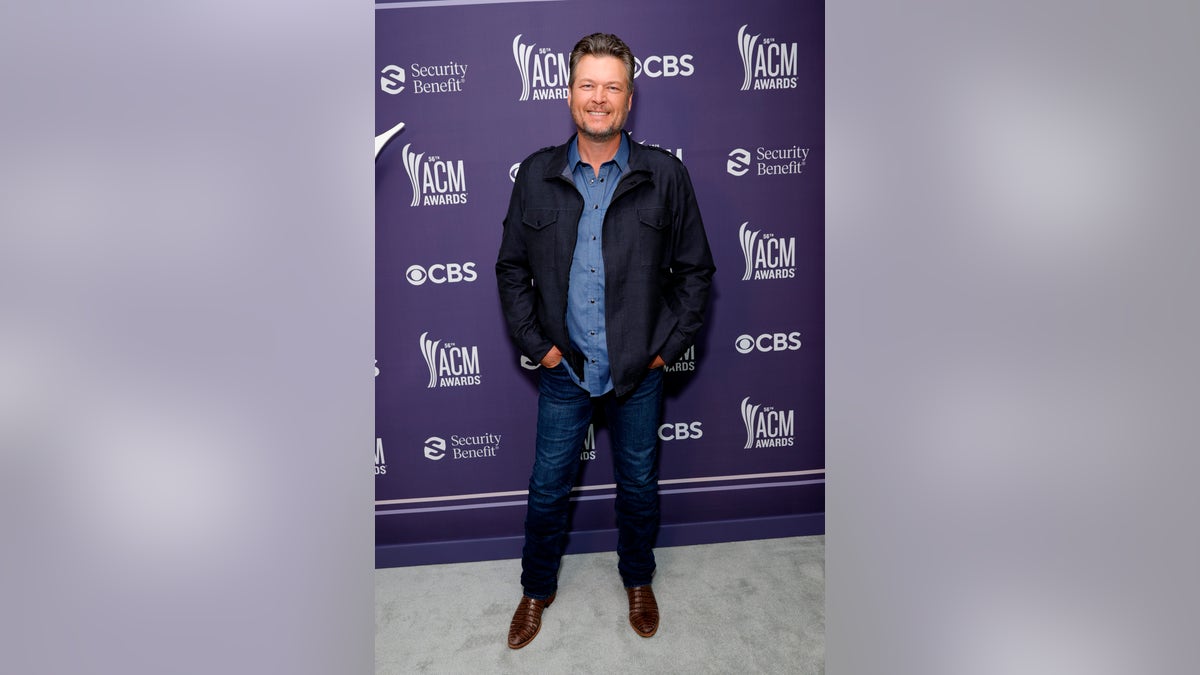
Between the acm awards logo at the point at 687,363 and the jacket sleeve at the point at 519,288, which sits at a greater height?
the jacket sleeve at the point at 519,288

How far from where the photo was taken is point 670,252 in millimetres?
2047

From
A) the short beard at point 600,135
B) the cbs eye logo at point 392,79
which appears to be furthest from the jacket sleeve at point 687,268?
the cbs eye logo at point 392,79

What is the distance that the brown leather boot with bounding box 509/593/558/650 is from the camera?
6.52 feet

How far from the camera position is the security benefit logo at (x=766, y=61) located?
2.42m

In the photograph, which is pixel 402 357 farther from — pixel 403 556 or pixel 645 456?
pixel 645 456

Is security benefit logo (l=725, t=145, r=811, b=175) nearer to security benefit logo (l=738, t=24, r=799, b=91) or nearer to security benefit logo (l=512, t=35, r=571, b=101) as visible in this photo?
security benefit logo (l=738, t=24, r=799, b=91)

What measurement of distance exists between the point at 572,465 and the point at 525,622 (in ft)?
1.64

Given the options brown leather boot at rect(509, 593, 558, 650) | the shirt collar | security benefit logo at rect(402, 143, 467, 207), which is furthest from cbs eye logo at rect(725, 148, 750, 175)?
brown leather boot at rect(509, 593, 558, 650)

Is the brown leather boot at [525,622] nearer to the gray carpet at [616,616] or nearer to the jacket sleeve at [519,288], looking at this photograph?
the gray carpet at [616,616]

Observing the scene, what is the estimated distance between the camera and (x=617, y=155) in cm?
199

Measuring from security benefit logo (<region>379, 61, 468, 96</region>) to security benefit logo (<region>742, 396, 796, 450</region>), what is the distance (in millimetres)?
1607

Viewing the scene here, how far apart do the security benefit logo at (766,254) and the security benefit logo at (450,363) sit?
3.58ft
